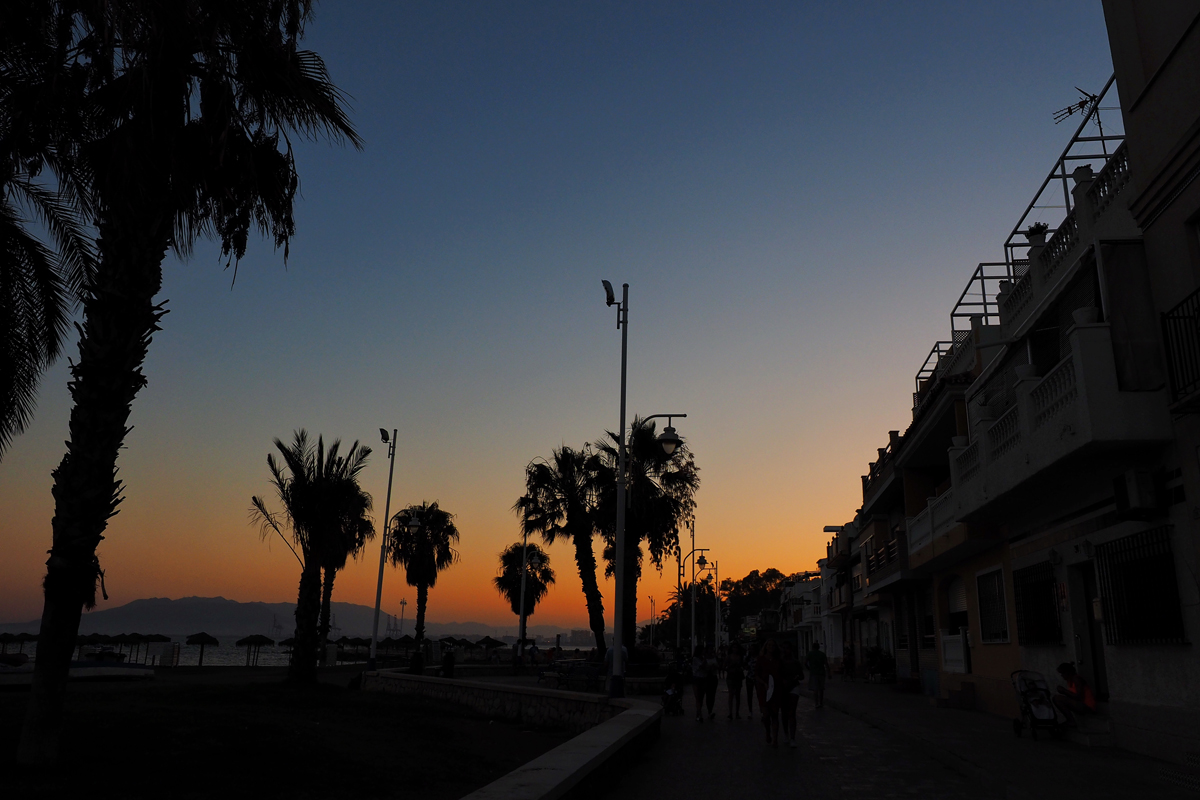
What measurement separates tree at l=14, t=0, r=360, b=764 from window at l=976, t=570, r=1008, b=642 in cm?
1591

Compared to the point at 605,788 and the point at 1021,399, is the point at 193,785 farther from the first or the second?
the point at 1021,399

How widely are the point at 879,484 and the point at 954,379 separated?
1382 centimetres

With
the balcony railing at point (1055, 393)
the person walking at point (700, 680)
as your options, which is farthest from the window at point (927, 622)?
the balcony railing at point (1055, 393)

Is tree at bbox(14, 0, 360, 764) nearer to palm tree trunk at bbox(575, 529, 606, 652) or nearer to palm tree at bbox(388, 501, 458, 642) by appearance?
palm tree trunk at bbox(575, 529, 606, 652)

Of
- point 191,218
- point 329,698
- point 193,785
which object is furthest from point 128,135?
point 329,698

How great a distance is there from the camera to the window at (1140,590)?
10.6m

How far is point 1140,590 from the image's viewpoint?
1134cm

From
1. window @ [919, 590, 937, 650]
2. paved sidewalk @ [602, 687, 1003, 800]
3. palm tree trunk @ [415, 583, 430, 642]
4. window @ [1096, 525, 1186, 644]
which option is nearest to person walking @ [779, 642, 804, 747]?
paved sidewalk @ [602, 687, 1003, 800]

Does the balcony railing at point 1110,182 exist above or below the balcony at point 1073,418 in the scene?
above

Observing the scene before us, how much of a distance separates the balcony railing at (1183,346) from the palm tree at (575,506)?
28.2 metres

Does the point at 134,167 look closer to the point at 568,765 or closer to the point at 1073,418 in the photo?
the point at 568,765

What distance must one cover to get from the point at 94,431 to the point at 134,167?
3147 mm

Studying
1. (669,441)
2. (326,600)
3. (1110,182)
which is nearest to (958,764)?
(1110,182)

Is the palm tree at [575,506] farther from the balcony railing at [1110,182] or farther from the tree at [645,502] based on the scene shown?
Result: the balcony railing at [1110,182]
